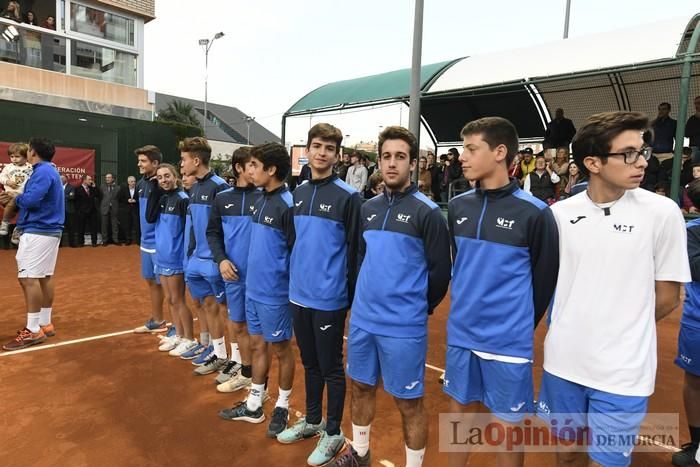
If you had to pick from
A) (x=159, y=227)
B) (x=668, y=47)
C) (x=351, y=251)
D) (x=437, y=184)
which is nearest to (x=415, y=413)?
(x=351, y=251)

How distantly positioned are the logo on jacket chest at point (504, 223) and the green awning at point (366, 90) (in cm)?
1004

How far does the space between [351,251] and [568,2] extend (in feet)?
53.3

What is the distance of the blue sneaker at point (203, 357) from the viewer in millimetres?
4909

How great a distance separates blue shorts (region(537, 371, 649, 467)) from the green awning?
1053cm

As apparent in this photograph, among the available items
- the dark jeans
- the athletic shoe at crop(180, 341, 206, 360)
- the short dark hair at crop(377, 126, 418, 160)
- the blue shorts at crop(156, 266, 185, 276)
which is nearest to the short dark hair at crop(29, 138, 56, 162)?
the blue shorts at crop(156, 266, 185, 276)

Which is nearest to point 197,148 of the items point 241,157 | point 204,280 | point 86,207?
point 241,157

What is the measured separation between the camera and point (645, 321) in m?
2.06

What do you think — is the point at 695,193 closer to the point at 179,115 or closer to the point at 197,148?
the point at 197,148

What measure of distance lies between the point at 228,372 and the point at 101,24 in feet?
71.8

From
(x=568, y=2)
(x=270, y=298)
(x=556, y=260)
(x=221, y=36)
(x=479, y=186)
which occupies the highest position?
(x=221, y=36)

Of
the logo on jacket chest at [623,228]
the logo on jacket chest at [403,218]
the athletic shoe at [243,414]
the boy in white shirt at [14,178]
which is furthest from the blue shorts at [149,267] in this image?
the logo on jacket chest at [623,228]

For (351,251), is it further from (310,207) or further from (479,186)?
(479,186)

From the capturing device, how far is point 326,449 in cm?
317

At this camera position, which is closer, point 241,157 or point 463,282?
point 463,282
